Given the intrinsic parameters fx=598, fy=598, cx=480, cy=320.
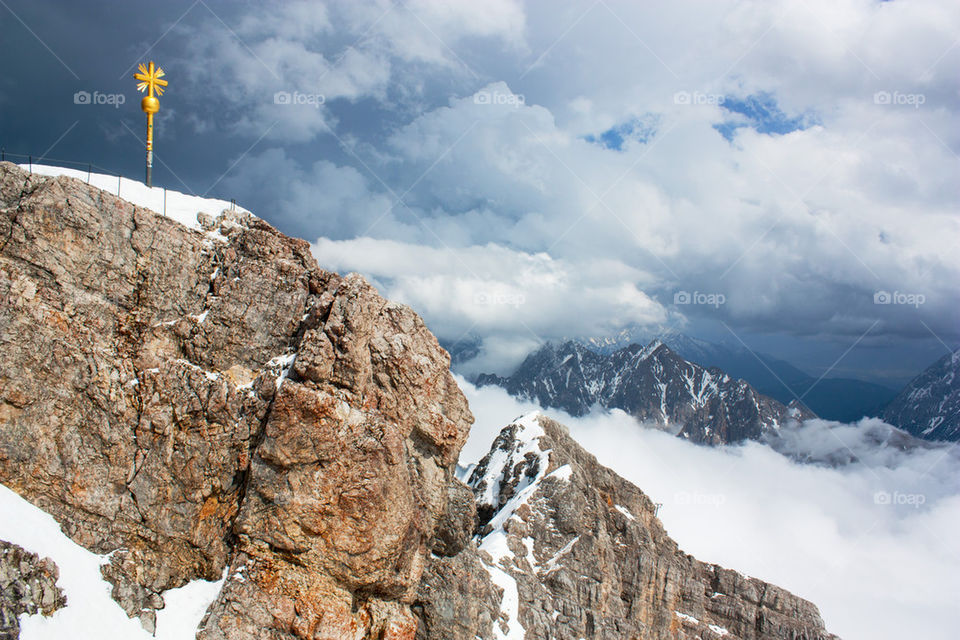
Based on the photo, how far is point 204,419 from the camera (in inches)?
1598

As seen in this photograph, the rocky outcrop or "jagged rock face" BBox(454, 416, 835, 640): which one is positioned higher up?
"jagged rock face" BBox(454, 416, 835, 640)

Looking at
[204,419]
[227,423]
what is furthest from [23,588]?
[227,423]

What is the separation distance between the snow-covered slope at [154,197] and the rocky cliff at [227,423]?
173 centimetres

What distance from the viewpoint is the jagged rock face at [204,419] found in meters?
36.5

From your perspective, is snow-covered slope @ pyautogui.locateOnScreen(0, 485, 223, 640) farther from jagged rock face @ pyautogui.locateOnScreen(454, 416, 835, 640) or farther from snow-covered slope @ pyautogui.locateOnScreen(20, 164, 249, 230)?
jagged rock face @ pyautogui.locateOnScreen(454, 416, 835, 640)

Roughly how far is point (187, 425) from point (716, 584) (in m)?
94.2

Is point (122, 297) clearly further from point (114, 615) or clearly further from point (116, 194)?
point (114, 615)

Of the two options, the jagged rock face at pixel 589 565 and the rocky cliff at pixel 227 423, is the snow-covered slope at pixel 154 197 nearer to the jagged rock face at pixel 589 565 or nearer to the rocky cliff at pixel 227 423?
the rocky cliff at pixel 227 423

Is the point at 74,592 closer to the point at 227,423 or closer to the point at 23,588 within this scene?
the point at 23,588

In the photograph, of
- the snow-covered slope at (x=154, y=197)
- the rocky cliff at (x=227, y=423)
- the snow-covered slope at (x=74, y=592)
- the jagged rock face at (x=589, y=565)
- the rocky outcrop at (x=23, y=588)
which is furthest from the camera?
the jagged rock face at (x=589, y=565)

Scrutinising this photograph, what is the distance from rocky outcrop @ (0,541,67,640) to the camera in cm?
3083

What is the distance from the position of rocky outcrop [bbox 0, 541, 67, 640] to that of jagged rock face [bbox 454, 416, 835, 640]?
44.8m

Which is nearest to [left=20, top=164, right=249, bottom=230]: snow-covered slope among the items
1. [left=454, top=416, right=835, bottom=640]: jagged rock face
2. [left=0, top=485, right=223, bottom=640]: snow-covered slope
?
[left=0, top=485, right=223, bottom=640]: snow-covered slope

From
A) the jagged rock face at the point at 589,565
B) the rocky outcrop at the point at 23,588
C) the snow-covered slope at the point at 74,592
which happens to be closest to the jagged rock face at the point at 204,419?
the snow-covered slope at the point at 74,592
